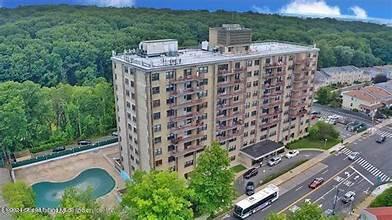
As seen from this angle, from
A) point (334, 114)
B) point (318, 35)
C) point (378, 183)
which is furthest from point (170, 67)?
point (318, 35)

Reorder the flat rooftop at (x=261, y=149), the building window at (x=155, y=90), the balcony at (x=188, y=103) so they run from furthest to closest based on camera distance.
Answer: the flat rooftop at (x=261, y=149) → the balcony at (x=188, y=103) → the building window at (x=155, y=90)

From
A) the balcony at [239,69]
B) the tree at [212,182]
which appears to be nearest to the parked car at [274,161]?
the balcony at [239,69]

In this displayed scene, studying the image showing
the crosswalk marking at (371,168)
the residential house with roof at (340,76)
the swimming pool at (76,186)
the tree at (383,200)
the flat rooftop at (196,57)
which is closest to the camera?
the tree at (383,200)

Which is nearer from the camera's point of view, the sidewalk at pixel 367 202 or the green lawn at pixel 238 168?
the sidewalk at pixel 367 202

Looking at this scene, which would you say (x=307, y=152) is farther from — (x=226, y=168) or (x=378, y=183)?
(x=226, y=168)

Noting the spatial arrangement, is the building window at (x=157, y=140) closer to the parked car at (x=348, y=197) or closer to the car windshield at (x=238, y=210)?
the car windshield at (x=238, y=210)

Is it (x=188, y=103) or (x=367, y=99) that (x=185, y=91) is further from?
(x=367, y=99)

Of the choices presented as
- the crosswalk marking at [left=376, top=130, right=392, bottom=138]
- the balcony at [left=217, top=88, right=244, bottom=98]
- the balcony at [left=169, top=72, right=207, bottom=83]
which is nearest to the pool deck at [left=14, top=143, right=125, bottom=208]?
the balcony at [left=169, top=72, right=207, bottom=83]
